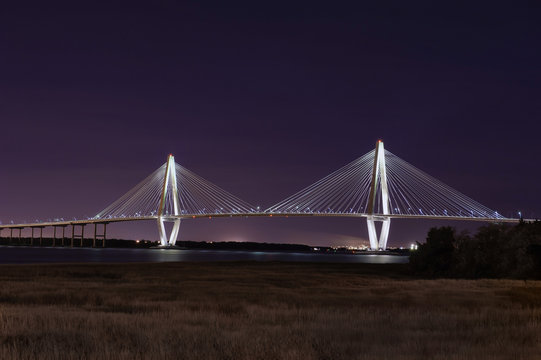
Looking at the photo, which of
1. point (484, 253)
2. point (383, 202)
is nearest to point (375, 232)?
point (383, 202)

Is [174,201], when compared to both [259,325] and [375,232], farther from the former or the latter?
[259,325]

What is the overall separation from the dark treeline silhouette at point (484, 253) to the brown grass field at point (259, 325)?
506 inches

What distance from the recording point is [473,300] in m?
18.8

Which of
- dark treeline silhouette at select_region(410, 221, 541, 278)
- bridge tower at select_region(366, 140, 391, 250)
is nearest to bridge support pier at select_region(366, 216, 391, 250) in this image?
bridge tower at select_region(366, 140, 391, 250)

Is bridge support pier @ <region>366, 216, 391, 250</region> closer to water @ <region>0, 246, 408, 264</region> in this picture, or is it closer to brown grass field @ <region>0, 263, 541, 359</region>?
water @ <region>0, 246, 408, 264</region>

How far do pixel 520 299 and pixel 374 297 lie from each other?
4.19 meters

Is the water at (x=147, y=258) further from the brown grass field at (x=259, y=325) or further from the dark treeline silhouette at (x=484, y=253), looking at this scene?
the brown grass field at (x=259, y=325)

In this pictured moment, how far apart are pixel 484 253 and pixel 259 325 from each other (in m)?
27.9

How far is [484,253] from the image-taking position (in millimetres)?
37062

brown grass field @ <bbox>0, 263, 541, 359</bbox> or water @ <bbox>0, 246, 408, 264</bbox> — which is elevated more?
brown grass field @ <bbox>0, 263, 541, 359</bbox>

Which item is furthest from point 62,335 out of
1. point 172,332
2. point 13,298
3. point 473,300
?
point 473,300

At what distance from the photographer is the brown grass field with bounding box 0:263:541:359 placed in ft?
29.7

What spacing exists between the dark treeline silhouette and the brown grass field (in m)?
12.9

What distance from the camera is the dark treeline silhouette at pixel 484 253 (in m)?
33.1
